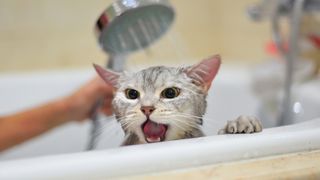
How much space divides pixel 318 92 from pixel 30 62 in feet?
2.58

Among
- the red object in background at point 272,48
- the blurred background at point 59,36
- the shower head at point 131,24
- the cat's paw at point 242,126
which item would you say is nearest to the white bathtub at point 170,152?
the cat's paw at point 242,126

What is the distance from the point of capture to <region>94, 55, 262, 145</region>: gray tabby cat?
46 cm

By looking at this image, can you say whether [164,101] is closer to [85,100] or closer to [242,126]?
[242,126]

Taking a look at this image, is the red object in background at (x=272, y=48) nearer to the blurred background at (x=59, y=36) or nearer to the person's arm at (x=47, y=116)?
the blurred background at (x=59, y=36)

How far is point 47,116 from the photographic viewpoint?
794mm

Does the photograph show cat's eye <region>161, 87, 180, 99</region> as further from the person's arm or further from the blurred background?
the blurred background

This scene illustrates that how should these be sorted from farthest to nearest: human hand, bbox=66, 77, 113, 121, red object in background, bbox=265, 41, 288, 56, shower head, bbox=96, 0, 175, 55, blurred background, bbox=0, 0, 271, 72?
1. blurred background, bbox=0, 0, 271, 72
2. red object in background, bbox=265, 41, 288, 56
3. human hand, bbox=66, 77, 113, 121
4. shower head, bbox=96, 0, 175, 55

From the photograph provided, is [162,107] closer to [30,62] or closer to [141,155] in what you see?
[141,155]

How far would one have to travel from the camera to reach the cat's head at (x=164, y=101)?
46cm

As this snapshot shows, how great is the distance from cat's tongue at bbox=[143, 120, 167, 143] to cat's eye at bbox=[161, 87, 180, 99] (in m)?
0.03

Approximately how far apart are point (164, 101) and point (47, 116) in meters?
0.39

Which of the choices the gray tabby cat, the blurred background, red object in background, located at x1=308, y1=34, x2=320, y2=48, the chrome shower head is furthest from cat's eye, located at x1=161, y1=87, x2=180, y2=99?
the blurred background

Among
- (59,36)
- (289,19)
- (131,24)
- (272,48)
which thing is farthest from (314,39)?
(59,36)

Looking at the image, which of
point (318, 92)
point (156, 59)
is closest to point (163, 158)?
point (156, 59)
